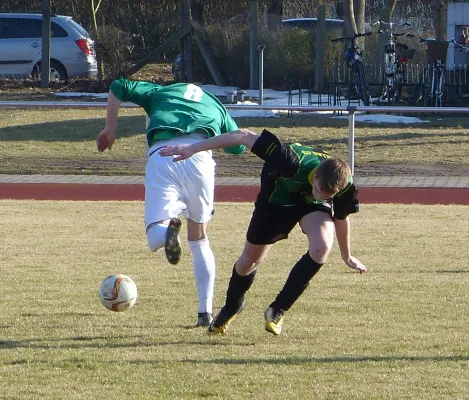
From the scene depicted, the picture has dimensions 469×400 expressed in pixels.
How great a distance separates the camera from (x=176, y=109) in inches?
254

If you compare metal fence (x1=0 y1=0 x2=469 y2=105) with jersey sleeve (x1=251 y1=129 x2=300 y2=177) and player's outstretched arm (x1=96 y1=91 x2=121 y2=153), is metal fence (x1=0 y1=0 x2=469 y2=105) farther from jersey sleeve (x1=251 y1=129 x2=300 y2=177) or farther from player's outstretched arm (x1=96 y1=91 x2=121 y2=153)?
jersey sleeve (x1=251 y1=129 x2=300 y2=177)

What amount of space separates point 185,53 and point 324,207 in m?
19.3

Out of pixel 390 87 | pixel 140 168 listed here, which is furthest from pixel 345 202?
pixel 390 87

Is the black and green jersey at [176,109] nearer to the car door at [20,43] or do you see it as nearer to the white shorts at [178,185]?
the white shorts at [178,185]

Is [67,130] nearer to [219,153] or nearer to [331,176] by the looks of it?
[219,153]

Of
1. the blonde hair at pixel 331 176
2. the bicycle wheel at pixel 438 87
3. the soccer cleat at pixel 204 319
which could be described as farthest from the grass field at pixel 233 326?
the bicycle wheel at pixel 438 87

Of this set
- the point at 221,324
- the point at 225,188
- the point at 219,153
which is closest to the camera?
the point at 221,324

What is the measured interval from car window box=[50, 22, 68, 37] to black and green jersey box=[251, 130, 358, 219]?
20.1 meters

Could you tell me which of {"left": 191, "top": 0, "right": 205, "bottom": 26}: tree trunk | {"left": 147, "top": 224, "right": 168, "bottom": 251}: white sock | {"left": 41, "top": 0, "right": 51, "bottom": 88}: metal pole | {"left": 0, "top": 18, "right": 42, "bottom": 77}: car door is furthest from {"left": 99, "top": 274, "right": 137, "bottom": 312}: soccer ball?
{"left": 191, "top": 0, "right": 205, "bottom": 26}: tree trunk

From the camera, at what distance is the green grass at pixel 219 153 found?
55.8ft

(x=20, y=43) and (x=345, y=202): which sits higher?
(x=20, y=43)

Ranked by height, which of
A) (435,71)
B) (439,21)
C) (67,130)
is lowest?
(67,130)

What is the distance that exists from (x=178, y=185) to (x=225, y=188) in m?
8.68

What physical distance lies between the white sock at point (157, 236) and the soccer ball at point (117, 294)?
553 mm
